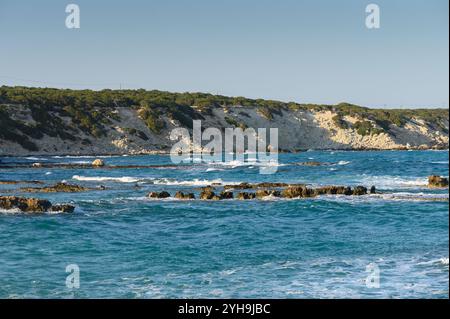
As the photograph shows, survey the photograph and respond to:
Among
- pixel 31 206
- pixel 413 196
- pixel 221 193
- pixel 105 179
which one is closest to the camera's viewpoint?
pixel 31 206

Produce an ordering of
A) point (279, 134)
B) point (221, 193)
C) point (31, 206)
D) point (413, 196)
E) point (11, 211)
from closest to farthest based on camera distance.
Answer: point (11, 211) → point (31, 206) → point (413, 196) → point (221, 193) → point (279, 134)

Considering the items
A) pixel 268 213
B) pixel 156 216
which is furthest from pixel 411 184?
pixel 156 216

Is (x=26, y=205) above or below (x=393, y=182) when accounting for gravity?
above

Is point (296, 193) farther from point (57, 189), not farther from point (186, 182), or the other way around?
point (57, 189)

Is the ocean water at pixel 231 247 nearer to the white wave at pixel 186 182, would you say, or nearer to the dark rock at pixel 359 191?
the dark rock at pixel 359 191

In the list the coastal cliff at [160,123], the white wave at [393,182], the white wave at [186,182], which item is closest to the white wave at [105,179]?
the white wave at [186,182]

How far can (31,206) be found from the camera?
26.8 m

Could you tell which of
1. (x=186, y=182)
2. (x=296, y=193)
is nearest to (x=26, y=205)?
(x=296, y=193)

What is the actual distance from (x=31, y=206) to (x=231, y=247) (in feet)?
37.9

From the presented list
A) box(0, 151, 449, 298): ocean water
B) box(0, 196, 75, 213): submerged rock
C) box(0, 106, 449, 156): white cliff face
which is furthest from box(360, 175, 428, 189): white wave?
box(0, 106, 449, 156): white cliff face

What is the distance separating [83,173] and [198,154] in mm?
42225

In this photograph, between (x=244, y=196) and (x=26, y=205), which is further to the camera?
(x=244, y=196)

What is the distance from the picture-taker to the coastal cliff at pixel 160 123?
85.7 meters

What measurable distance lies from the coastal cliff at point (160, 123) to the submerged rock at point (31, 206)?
174ft
